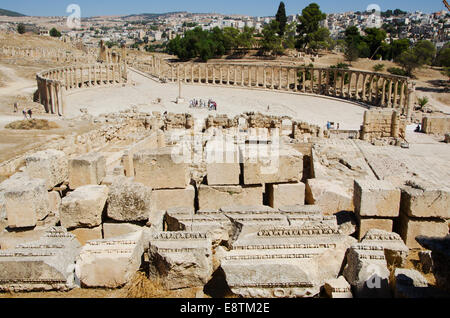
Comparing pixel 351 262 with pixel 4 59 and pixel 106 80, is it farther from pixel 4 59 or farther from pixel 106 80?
pixel 4 59

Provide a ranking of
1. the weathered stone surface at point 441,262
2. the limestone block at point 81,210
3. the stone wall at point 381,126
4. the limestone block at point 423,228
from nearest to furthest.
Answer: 1. the weathered stone surface at point 441,262
2. the limestone block at point 81,210
3. the limestone block at point 423,228
4. the stone wall at point 381,126

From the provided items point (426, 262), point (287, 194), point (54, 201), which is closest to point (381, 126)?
point (287, 194)

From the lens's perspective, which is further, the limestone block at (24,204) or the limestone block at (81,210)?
the limestone block at (24,204)

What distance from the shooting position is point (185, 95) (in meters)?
51.7

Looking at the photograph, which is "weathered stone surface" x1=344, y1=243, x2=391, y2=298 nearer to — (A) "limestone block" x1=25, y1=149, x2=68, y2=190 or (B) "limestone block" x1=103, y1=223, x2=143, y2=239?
(B) "limestone block" x1=103, y1=223, x2=143, y2=239

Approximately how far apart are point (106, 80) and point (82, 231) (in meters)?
54.2

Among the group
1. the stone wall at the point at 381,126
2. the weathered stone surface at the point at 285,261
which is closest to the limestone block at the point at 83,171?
the weathered stone surface at the point at 285,261

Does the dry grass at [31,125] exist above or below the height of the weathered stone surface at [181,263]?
below

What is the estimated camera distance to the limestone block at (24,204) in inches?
303

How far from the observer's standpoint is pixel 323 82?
2512 inches

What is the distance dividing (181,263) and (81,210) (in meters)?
2.54

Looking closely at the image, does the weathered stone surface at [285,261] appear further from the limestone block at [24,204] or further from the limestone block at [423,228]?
the limestone block at [24,204]

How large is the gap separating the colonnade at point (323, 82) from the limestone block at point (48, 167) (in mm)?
35825

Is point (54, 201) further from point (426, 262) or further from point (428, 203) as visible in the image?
point (428, 203)
